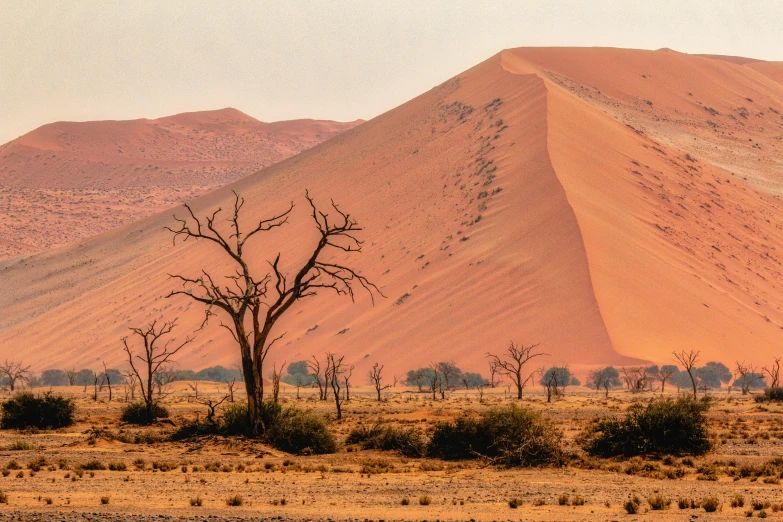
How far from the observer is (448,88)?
390ft

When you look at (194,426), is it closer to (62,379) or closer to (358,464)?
(358,464)

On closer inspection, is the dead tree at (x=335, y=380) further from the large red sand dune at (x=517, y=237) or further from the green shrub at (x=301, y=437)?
the large red sand dune at (x=517, y=237)

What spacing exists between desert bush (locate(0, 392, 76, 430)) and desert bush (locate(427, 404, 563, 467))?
13.3 m

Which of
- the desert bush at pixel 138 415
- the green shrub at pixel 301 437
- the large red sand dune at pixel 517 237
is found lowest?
the green shrub at pixel 301 437

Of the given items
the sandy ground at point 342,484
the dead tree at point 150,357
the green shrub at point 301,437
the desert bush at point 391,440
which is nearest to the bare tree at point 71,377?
the dead tree at point 150,357

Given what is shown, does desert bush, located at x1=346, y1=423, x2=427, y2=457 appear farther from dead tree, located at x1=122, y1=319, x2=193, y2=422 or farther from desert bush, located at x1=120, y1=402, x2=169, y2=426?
desert bush, located at x1=120, y1=402, x2=169, y2=426

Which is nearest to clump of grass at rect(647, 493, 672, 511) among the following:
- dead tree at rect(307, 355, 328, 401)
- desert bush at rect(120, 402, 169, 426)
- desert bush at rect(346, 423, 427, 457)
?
desert bush at rect(346, 423, 427, 457)

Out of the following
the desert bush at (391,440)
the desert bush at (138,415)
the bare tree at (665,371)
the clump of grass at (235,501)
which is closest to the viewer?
the clump of grass at (235,501)

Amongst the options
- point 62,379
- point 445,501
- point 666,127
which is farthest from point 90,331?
point 445,501

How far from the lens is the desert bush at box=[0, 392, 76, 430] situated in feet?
95.6

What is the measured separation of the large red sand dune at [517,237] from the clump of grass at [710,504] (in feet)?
155

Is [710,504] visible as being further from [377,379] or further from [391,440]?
[377,379]

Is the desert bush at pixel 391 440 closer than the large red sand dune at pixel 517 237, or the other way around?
the desert bush at pixel 391 440

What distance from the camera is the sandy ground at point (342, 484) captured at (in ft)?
45.0
